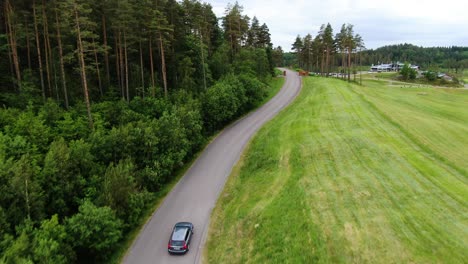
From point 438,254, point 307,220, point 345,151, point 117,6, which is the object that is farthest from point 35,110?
point 438,254

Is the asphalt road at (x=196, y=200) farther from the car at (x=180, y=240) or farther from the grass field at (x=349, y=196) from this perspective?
the grass field at (x=349, y=196)

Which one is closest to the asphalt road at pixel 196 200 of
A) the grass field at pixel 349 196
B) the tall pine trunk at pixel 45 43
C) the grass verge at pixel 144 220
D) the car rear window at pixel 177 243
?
the grass verge at pixel 144 220

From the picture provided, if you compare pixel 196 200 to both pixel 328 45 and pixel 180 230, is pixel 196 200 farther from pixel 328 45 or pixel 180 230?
pixel 328 45

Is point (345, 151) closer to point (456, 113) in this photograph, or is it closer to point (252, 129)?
point (252, 129)

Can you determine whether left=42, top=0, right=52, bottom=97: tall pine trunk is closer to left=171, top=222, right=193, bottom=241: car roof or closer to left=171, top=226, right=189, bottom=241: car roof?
left=171, top=222, right=193, bottom=241: car roof

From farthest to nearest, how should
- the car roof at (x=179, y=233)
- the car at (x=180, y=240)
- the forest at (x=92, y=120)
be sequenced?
the car roof at (x=179, y=233) → the car at (x=180, y=240) → the forest at (x=92, y=120)

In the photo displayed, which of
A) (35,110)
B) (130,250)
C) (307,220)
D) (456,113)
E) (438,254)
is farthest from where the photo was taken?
(456,113)
